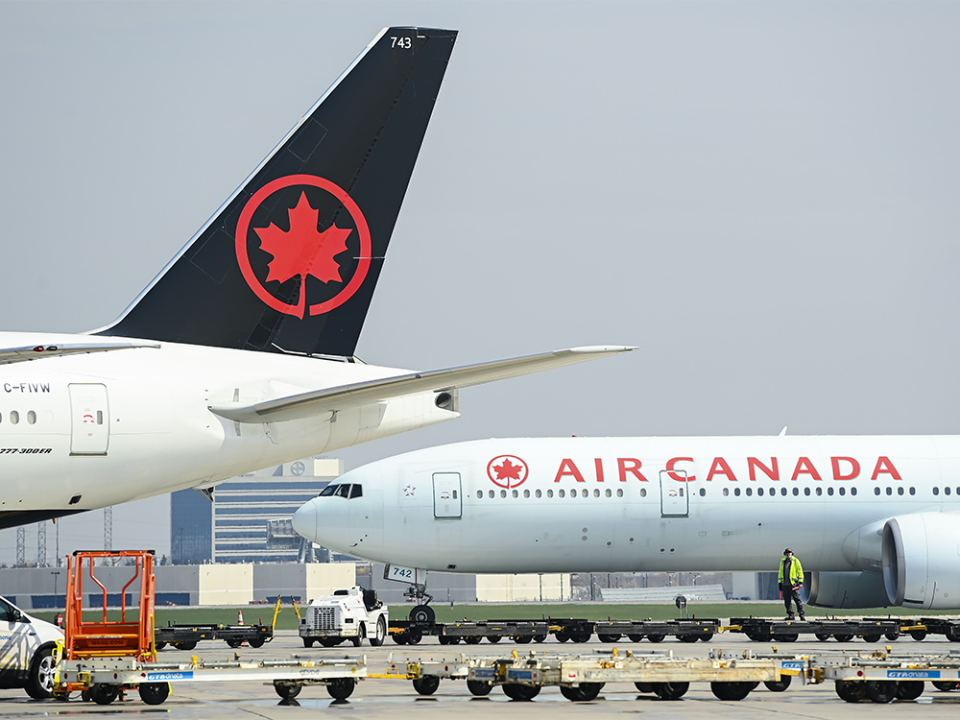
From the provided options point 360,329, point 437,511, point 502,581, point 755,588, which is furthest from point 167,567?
point 360,329

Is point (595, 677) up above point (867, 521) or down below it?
below

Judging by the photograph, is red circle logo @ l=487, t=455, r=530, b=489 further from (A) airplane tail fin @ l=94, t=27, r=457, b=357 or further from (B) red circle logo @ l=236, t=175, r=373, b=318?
(B) red circle logo @ l=236, t=175, r=373, b=318

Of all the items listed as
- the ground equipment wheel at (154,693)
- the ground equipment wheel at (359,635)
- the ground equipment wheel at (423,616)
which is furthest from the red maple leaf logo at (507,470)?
the ground equipment wheel at (154,693)

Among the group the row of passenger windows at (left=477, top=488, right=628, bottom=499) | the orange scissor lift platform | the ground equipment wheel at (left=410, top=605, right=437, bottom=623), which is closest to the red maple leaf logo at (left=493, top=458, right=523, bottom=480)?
the row of passenger windows at (left=477, top=488, right=628, bottom=499)

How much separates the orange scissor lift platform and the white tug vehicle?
9720 millimetres

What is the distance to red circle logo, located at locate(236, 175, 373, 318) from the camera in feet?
56.9

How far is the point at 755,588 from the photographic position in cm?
6006

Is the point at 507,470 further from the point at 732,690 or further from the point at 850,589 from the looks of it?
the point at 732,690

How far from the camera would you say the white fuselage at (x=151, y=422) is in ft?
50.5

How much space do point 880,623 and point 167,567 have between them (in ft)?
284

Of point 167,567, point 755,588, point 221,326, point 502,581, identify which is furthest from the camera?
point 167,567

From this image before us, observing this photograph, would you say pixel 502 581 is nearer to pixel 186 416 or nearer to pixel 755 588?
pixel 755 588

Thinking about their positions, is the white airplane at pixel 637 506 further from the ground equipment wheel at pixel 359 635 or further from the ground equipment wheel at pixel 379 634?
the ground equipment wheel at pixel 359 635

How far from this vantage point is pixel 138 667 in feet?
49.1
